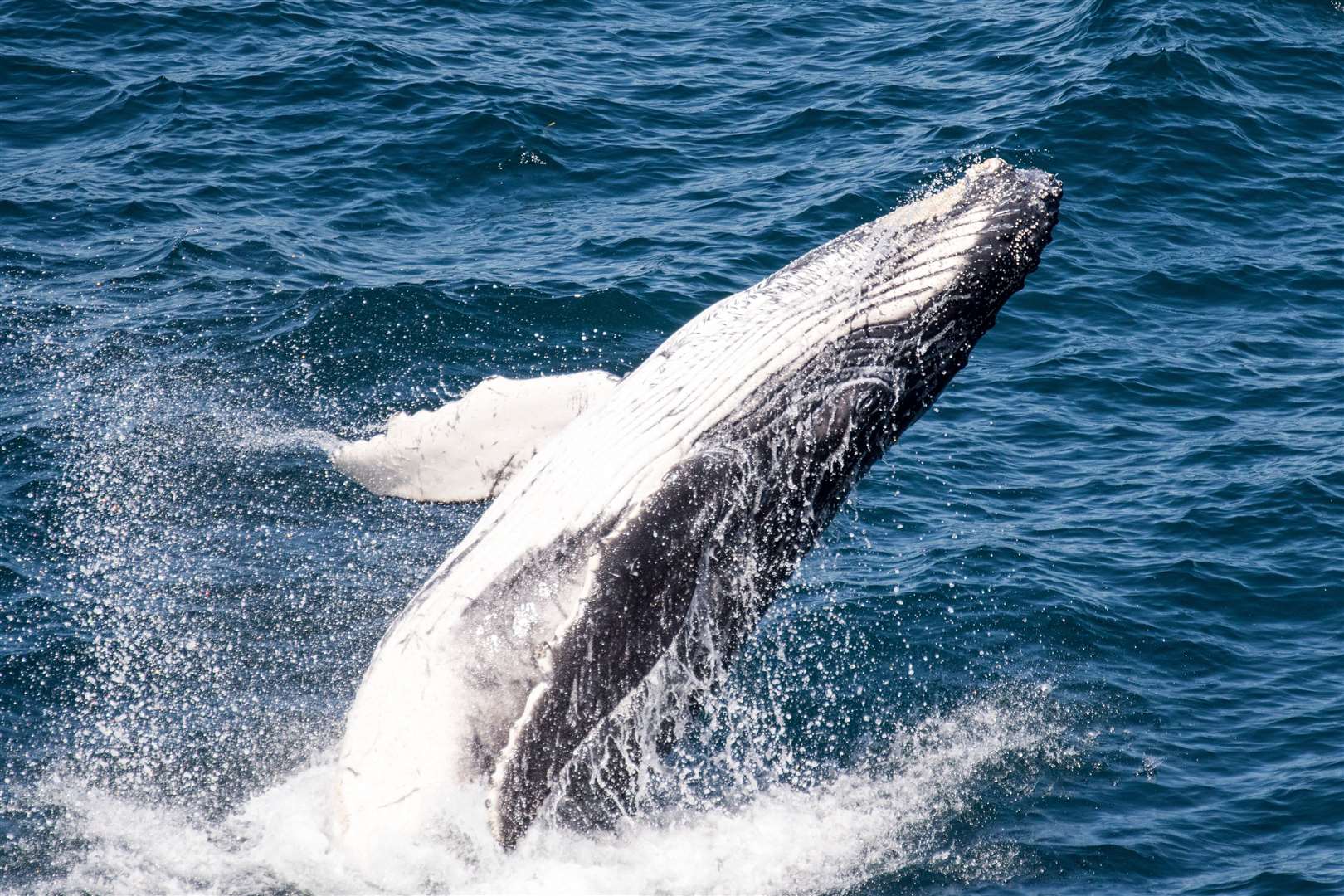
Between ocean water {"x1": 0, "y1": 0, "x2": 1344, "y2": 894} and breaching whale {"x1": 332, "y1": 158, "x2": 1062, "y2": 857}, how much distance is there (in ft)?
3.05

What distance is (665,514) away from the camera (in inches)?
394

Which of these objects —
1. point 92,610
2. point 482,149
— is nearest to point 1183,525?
point 92,610

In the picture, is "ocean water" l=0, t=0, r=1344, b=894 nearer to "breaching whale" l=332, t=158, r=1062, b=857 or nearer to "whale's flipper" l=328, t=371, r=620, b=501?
"breaching whale" l=332, t=158, r=1062, b=857

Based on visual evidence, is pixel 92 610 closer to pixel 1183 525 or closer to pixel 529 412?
pixel 529 412

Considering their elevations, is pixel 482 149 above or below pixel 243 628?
above

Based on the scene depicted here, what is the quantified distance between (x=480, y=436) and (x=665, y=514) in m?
2.60

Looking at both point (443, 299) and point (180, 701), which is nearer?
point (180, 701)

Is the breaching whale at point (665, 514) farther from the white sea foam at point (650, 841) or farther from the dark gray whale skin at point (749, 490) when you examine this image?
the white sea foam at point (650, 841)

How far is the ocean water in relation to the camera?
13414 millimetres

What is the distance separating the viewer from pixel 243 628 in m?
15.0

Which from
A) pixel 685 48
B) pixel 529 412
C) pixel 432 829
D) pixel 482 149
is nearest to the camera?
pixel 432 829

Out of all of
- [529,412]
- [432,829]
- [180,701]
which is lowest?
[180,701]

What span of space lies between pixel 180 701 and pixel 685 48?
23.4m

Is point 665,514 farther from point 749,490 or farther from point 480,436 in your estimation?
point 480,436
